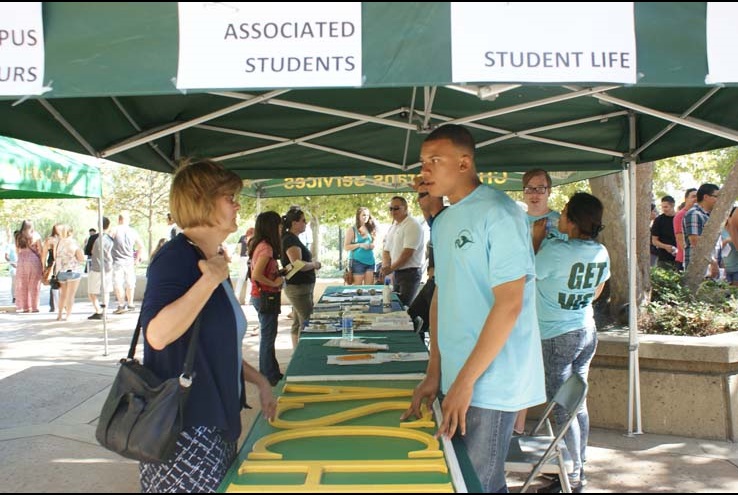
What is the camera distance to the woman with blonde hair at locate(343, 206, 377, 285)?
10312mm

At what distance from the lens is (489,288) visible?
213 centimetres

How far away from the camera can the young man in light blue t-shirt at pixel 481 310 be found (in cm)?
201

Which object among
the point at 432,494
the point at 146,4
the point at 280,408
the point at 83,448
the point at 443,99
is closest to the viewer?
the point at 432,494

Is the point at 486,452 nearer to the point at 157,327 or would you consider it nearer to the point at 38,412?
the point at 157,327

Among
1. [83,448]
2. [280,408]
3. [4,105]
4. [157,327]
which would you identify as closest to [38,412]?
[83,448]

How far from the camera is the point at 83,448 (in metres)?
4.66

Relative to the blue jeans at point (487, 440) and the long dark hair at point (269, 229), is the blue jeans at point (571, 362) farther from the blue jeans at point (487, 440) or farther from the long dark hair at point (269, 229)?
the long dark hair at point (269, 229)

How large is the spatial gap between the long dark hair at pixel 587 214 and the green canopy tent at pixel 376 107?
22.8 inches

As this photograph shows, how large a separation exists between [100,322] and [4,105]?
851cm

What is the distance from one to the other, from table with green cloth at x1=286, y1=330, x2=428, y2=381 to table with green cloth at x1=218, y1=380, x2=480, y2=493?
0.33m

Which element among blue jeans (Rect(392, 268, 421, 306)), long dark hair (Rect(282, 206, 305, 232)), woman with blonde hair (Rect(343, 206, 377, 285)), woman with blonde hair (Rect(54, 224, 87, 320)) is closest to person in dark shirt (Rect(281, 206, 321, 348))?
long dark hair (Rect(282, 206, 305, 232))

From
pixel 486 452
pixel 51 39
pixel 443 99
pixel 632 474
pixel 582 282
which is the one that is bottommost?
pixel 632 474

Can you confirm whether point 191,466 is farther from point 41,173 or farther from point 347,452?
point 41,173

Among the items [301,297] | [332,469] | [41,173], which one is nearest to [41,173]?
[41,173]
